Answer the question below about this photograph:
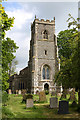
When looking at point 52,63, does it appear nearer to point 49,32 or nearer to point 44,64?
point 44,64

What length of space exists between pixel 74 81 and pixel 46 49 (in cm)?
2022

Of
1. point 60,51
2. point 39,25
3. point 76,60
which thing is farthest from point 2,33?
point 60,51

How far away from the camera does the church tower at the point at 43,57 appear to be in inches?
1052

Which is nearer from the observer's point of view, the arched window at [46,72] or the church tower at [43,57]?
the church tower at [43,57]

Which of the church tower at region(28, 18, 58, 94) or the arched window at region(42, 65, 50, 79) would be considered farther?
the arched window at region(42, 65, 50, 79)

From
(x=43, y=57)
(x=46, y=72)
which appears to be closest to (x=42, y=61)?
(x=43, y=57)

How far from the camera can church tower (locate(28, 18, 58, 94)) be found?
26719 millimetres

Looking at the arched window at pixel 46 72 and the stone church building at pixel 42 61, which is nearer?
the stone church building at pixel 42 61

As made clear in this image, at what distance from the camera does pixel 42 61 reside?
27750 millimetres

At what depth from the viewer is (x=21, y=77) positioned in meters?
31.0

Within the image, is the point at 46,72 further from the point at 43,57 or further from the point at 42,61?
the point at 43,57

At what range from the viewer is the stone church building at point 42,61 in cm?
2680

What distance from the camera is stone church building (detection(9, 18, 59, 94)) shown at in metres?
26.8

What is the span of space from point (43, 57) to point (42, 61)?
3.03 ft
